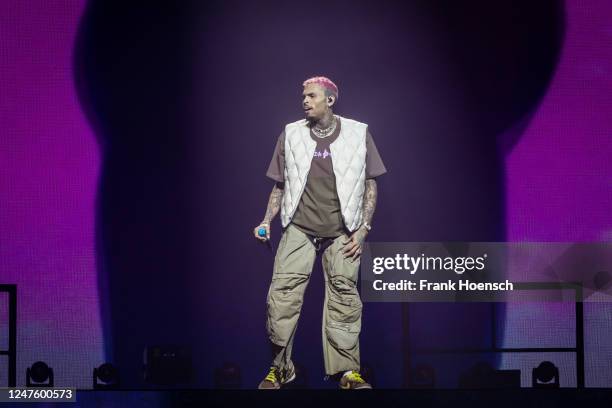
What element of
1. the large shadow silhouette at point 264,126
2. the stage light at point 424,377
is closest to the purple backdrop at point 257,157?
the large shadow silhouette at point 264,126

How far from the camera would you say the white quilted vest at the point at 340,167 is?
6.15m

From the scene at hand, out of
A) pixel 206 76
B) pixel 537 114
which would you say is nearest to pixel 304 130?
pixel 206 76

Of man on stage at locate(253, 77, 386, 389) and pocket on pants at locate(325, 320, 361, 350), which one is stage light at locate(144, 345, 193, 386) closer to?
man on stage at locate(253, 77, 386, 389)

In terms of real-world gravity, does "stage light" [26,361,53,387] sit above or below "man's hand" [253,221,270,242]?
below

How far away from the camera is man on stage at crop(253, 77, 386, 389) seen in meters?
6.16

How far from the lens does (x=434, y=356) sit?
20.5 feet

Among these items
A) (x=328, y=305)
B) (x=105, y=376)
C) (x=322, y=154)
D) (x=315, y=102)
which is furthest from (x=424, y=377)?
(x=105, y=376)

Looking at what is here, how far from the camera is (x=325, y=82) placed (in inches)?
247

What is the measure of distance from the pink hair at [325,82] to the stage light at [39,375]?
2.22 m

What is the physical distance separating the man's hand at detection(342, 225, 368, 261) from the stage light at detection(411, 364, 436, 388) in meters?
0.75


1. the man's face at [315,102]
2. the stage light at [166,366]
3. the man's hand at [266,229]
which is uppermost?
the man's face at [315,102]

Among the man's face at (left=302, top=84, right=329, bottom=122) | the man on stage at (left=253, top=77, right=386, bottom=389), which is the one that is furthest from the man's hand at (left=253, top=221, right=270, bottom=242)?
the man's face at (left=302, top=84, right=329, bottom=122)

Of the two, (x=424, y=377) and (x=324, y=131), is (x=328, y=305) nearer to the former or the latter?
Result: (x=424, y=377)

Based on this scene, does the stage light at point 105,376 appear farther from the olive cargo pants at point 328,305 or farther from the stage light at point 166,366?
the olive cargo pants at point 328,305
